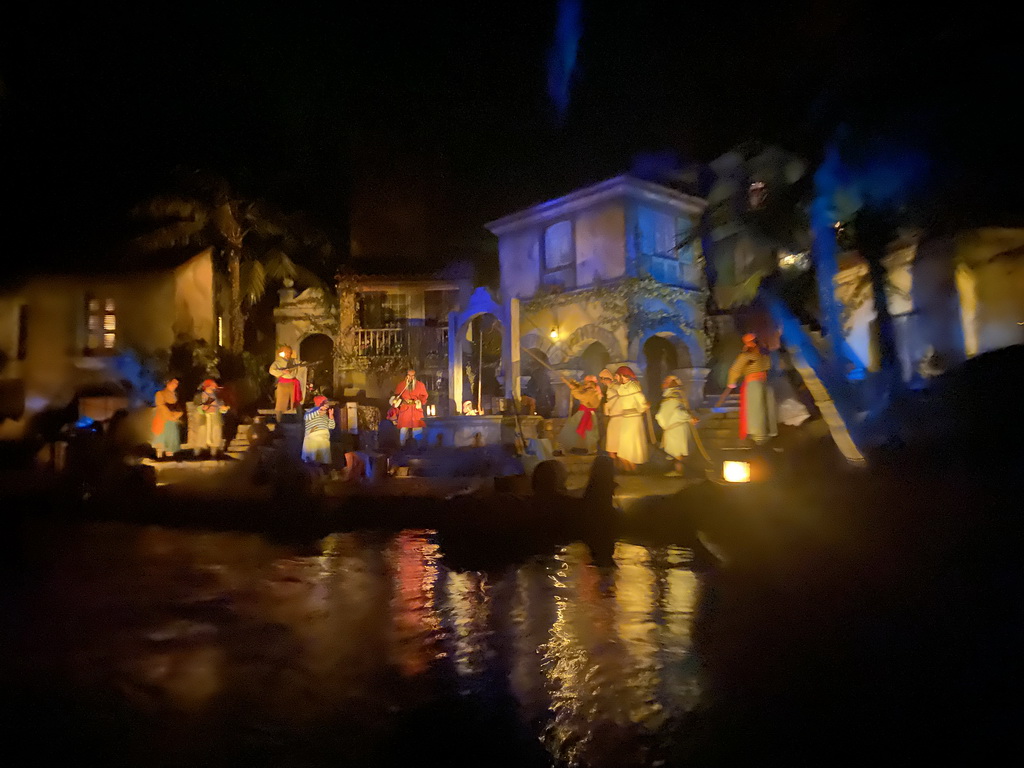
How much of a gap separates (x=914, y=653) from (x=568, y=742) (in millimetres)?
2473

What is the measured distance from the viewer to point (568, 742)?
3021 millimetres

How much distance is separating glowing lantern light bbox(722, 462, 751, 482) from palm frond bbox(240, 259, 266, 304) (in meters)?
19.8

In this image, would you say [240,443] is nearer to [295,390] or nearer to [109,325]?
[295,390]

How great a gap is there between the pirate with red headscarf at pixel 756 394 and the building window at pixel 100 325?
805 inches

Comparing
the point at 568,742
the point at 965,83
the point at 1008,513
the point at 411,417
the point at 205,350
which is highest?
the point at 965,83

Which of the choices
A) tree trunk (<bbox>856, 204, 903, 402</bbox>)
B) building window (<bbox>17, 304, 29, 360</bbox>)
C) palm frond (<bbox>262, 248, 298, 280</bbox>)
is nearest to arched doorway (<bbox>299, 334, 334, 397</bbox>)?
palm frond (<bbox>262, 248, 298, 280</bbox>)

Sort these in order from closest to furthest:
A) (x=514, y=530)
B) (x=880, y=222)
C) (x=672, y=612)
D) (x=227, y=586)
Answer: (x=672, y=612) → (x=227, y=586) → (x=514, y=530) → (x=880, y=222)

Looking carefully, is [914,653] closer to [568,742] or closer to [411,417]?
[568,742]

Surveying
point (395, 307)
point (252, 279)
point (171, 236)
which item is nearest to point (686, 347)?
point (395, 307)

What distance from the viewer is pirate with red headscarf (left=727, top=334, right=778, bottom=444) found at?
1055 cm

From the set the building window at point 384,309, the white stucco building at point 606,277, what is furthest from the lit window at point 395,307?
the white stucco building at point 606,277

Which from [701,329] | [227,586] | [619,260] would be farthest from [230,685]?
[701,329]

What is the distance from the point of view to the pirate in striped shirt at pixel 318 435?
13.2 metres

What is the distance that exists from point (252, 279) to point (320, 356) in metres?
4.49
